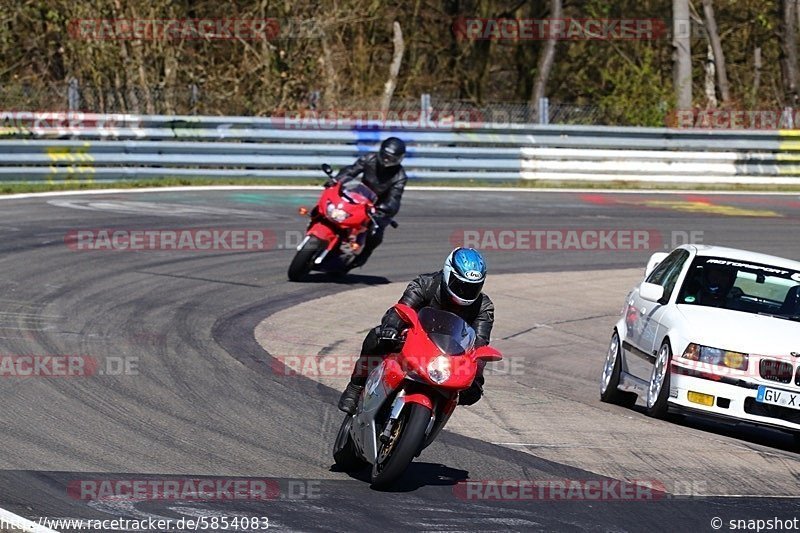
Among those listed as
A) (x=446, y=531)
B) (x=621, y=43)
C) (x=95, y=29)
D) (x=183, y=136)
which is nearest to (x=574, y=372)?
(x=446, y=531)

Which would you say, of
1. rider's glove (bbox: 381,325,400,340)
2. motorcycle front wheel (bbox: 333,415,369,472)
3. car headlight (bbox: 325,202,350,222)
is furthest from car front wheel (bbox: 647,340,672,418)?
car headlight (bbox: 325,202,350,222)

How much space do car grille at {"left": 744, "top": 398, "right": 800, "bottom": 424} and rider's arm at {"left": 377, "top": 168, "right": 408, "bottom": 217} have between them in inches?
264

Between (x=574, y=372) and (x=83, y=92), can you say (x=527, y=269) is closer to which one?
(x=574, y=372)

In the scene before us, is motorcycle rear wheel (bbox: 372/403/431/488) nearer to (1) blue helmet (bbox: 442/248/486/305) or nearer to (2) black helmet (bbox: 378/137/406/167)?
(1) blue helmet (bbox: 442/248/486/305)

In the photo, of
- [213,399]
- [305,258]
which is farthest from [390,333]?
[305,258]

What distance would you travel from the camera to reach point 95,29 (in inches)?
1055

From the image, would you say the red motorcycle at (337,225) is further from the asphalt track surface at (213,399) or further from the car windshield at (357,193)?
the asphalt track surface at (213,399)

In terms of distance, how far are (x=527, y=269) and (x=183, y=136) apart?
7887 millimetres

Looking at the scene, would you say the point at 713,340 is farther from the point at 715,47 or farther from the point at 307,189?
the point at 715,47

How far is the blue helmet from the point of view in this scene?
24.1 ft

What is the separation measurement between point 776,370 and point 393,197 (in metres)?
6.87

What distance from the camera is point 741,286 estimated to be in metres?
10.9

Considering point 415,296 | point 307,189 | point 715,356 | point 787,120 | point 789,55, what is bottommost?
point 307,189

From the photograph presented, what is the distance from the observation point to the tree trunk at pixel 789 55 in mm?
35000
